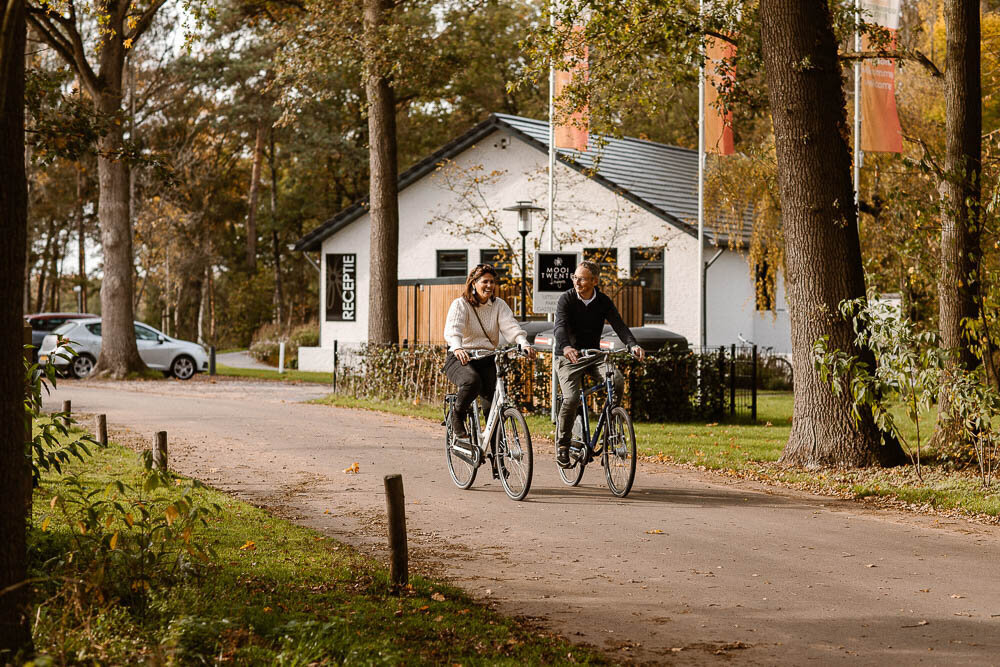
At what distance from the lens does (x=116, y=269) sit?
28.1 metres

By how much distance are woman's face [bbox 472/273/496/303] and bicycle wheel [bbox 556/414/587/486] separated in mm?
1398

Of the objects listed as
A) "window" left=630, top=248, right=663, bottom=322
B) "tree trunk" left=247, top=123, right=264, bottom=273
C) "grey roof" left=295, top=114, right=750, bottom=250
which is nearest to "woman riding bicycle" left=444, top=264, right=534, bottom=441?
"grey roof" left=295, top=114, right=750, bottom=250

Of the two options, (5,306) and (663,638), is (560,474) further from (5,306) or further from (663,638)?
(5,306)

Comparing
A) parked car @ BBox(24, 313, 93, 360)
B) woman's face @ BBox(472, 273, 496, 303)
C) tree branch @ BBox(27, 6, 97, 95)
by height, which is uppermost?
tree branch @ BBox(27, 6, 97, 95)

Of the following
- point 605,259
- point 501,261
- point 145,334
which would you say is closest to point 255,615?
point 605,259

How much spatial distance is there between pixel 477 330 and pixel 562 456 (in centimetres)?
146

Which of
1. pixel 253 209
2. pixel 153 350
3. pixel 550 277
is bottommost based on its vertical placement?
pixel 153 350

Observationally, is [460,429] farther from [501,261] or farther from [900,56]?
[501,261]

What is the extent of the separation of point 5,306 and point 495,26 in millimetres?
41776

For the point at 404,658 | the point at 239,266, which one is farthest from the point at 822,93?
the point at 239,266

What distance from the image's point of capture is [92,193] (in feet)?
169

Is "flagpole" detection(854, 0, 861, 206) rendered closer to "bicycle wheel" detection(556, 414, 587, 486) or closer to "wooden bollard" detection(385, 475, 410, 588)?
"bicycle wheel" detection(556, 414, 587, 486)

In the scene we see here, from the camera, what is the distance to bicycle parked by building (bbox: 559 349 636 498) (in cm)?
950

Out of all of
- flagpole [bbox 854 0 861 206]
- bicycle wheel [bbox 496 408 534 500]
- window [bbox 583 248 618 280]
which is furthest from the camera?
window [bbox 583 248 618 280]
